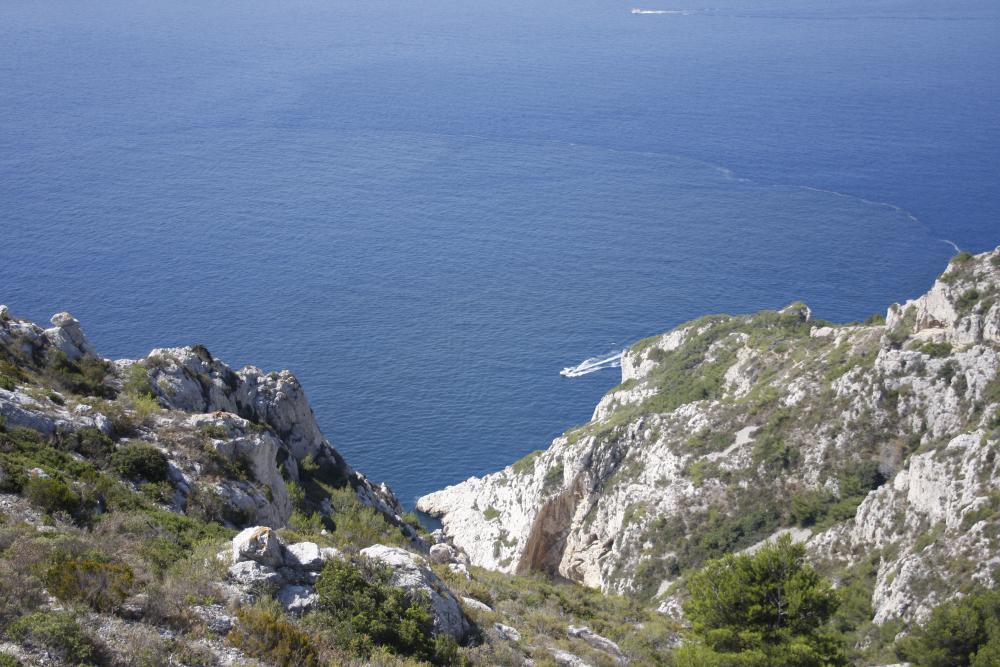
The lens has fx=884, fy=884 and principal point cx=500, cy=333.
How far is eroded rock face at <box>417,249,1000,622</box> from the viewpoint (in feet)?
133

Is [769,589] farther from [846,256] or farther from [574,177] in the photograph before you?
[574,177]

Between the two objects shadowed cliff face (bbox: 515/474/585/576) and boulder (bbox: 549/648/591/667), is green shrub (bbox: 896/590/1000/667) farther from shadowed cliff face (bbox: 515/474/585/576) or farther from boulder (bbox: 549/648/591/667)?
shadowed cliff face (bbox: 515/474/585/576)

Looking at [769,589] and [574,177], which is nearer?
[769,589]

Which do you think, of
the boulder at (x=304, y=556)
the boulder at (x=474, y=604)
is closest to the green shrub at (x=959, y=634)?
the boulder at (x=474, y=604)

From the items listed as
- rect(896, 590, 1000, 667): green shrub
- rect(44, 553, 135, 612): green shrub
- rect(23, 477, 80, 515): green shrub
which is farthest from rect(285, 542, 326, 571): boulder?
rect(896, 590, 1000, 667): green shrub

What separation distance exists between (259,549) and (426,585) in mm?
4581

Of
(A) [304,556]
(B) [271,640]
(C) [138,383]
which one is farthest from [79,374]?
(B) [271,640]

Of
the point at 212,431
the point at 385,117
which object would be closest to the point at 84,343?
the point at 212,431

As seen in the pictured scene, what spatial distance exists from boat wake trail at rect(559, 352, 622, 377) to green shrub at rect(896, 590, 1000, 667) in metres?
73.8

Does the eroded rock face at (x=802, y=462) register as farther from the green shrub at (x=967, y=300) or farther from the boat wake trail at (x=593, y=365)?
the boat wake trail at (x=593, y=365)

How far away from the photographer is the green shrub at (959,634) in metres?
29.9

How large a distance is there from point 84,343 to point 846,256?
117 metres

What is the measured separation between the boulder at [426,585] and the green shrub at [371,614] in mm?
345

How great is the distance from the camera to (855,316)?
367ft
